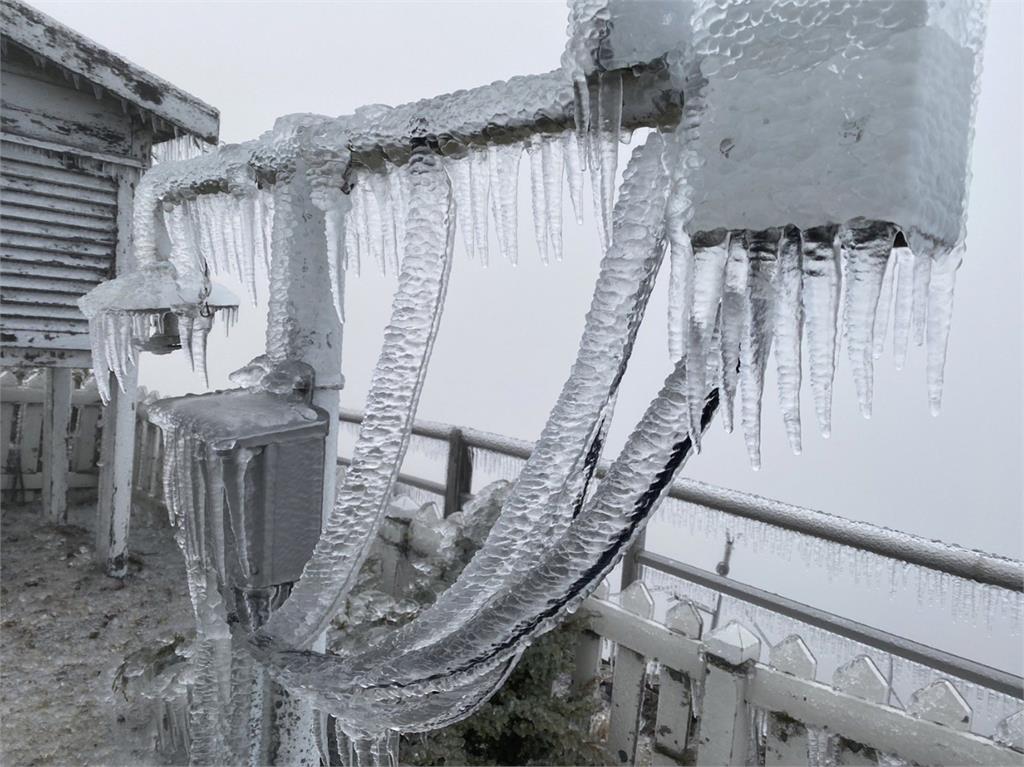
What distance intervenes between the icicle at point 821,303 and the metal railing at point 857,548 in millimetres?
1596

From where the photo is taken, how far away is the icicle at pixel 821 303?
0.63 metres

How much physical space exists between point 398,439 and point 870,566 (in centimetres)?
172

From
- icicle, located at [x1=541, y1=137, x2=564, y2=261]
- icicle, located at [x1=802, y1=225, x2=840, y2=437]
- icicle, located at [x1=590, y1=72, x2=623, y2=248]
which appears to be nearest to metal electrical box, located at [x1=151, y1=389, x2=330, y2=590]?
icicle, located at [x1=541, y1=137, x2=564, y2=261]

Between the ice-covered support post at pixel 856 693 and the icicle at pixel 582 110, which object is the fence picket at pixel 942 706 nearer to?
the ice-covered support post at pixel 856 693

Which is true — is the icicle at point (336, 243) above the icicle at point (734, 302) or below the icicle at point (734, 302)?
above

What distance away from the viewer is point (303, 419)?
4.13 feet

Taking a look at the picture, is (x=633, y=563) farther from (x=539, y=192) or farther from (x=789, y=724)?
(x=539, y=192)

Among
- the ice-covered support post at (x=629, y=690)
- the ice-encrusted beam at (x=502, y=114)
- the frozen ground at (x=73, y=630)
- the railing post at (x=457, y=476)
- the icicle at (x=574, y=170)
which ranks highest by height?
the ice-encrusted beam at (x=502, y=114)

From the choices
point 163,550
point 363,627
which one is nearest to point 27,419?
point 163,550

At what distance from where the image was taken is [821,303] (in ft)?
2.13

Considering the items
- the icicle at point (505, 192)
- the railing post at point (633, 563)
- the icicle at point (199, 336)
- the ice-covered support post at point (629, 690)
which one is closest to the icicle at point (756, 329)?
the icicle at point (505, 192)

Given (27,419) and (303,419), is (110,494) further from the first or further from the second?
(303,419)

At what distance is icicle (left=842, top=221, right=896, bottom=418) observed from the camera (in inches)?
24.2

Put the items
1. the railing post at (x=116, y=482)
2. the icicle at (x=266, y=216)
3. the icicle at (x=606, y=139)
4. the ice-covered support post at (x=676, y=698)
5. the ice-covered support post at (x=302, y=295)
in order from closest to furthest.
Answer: the icicle at (x=606, y=139) → the ice-covered support post at (x=302, y=295) → the icicle at (x=266, y=216) → the ice-covered support post at (x=676, y=698) → the railing post at (x=116, y=482)
